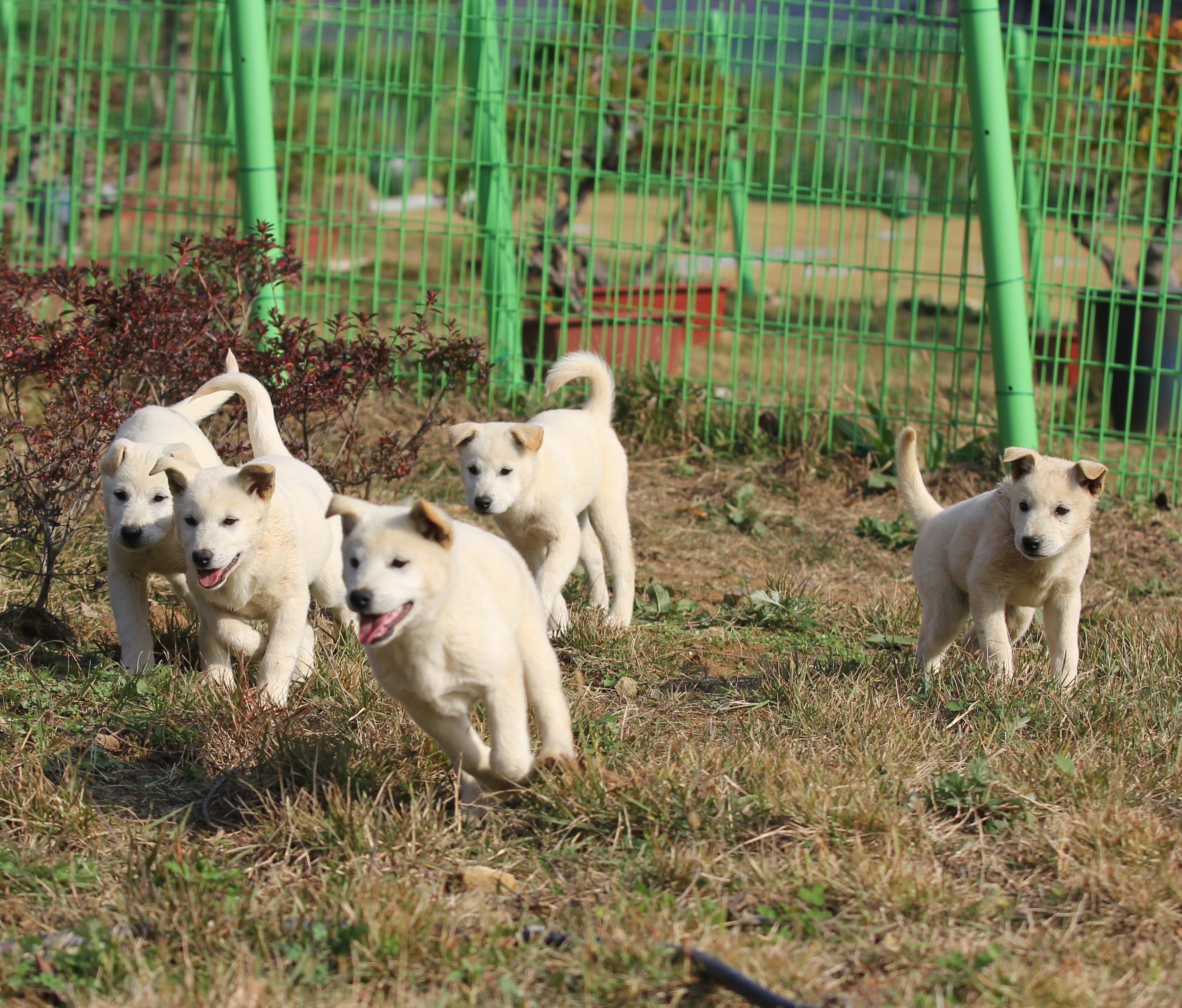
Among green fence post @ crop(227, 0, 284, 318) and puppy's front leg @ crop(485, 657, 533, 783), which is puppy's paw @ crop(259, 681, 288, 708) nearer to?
puppy's front leg @ crop(485, 657, 533, 783)

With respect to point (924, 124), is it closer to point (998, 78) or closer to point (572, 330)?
point (998, 78)

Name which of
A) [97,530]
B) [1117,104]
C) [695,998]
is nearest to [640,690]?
[695,998]

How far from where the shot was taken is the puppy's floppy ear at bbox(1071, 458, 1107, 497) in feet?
14.1

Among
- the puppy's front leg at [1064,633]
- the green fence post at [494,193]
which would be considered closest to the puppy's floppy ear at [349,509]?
the puppy's front leg at [1064,633]

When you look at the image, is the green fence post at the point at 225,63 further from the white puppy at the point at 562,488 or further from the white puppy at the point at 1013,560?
the white puppy at the point at 1013,560

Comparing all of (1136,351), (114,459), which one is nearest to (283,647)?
(114,459)

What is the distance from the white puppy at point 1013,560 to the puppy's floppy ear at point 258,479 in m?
2.37

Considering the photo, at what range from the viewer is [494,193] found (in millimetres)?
8305

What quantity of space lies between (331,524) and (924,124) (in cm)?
494

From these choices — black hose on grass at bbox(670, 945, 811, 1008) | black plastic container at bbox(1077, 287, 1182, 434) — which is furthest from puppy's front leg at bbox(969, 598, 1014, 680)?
black plastic container at bbox(1077, 287, 1182, 434)

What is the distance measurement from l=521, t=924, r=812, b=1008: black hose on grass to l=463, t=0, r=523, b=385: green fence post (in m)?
5.71

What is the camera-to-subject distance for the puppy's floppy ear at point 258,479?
4039 millimetres

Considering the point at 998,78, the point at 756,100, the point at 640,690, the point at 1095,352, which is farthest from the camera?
the point at 1095,352

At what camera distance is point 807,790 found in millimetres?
3461
